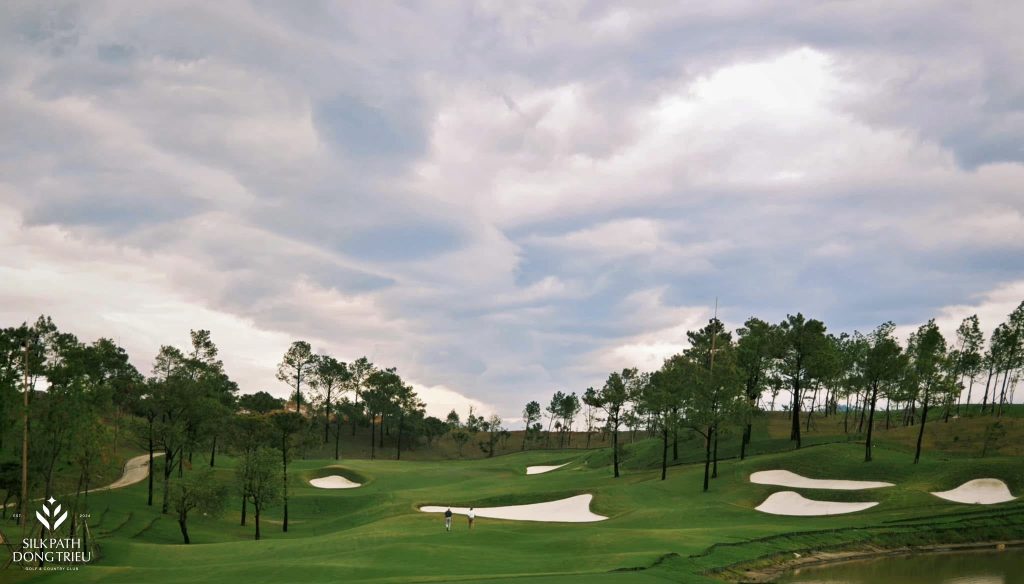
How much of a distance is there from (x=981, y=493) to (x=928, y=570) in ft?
68.4

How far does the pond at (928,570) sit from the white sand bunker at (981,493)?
10036mm

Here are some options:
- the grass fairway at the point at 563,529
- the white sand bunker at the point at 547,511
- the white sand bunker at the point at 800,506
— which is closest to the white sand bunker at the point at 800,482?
the grass fairway at the point at 563,529

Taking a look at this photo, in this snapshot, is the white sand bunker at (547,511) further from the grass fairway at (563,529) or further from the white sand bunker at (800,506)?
the white sand bunker at (800,506)

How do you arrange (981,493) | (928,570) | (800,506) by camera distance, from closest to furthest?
(928,570) → (981,493) → (800,506)

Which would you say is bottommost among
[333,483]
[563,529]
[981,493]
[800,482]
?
[333,483]

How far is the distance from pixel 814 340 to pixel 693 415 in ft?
75.0

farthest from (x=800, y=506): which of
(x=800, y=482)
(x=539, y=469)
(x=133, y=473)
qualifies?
(x=133, y=473)

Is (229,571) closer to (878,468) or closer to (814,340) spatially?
(878,468)

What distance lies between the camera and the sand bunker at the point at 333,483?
91375 millimetres

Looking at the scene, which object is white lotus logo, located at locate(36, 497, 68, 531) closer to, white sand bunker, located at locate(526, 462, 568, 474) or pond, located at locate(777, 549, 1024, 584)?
pond, located at locate(777, 549, 1024, 584)

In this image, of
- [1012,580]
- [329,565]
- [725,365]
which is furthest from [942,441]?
[329,565]

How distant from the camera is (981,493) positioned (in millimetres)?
53125

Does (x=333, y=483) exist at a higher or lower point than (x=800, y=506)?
lower

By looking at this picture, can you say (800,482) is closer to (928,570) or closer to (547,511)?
(547,511)
